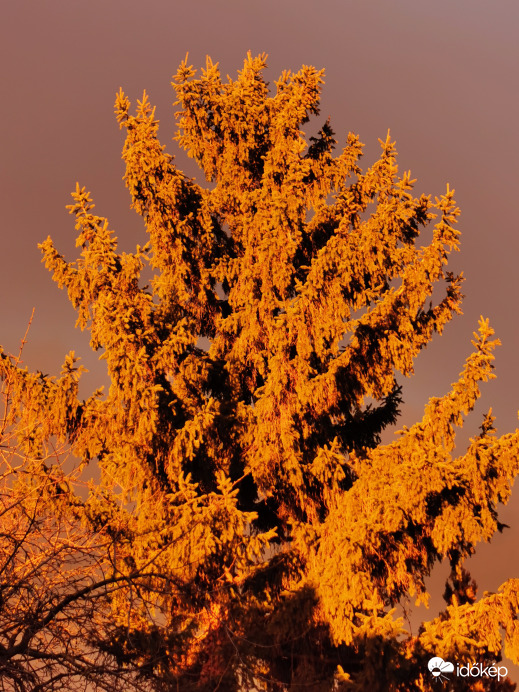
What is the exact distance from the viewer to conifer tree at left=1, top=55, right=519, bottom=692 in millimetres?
8984

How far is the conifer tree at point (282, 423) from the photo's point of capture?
8.98 metres

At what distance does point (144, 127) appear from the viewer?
11.6 m

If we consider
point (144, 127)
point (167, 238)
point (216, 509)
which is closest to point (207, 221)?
point (167, 238)

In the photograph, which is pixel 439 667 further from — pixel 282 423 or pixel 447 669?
pixel 282 423

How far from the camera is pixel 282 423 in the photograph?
407 inches

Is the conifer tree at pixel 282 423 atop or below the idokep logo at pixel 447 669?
atop

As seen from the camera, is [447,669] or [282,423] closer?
[447,669]

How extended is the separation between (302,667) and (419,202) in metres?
7.45

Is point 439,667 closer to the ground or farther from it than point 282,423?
closer to the ground

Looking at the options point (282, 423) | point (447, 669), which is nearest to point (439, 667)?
point (447, 669)

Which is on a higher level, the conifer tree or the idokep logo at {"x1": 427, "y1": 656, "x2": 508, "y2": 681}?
the conifer tree

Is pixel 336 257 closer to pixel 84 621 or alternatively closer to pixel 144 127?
pixel 144 127

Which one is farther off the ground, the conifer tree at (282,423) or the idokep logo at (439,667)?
the conifer tree at (282,423)

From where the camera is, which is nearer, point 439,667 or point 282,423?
point 439,667
